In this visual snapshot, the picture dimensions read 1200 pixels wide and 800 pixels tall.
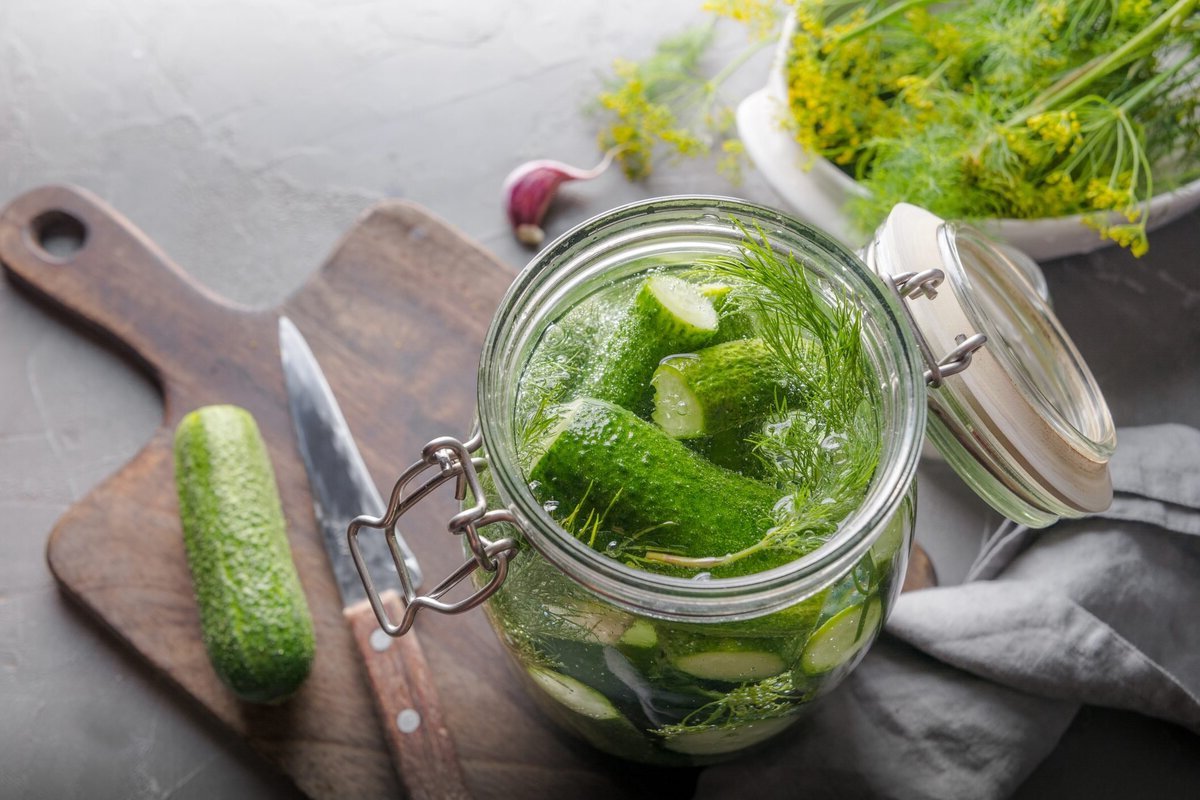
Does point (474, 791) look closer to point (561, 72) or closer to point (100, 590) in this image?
point (100, 590)

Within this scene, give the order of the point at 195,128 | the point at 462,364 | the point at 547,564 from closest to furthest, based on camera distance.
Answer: the point at 547,564, the point at 462,364, the point at 195,128

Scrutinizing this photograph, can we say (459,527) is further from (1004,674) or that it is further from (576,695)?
(1004,674)

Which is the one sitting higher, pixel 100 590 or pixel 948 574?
pixel 100 590

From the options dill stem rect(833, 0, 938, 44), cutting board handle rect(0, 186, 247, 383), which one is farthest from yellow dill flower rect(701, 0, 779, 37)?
cutting board handle rect(0, 186, 247, 383)

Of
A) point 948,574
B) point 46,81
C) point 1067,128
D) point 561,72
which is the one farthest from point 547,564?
point 46,81

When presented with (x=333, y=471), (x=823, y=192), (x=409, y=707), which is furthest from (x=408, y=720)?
(x=823, y=192)

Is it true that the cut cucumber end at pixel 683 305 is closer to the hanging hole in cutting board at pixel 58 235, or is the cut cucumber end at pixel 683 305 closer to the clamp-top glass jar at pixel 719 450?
the clamp-top glass jar at pixel 719 450
